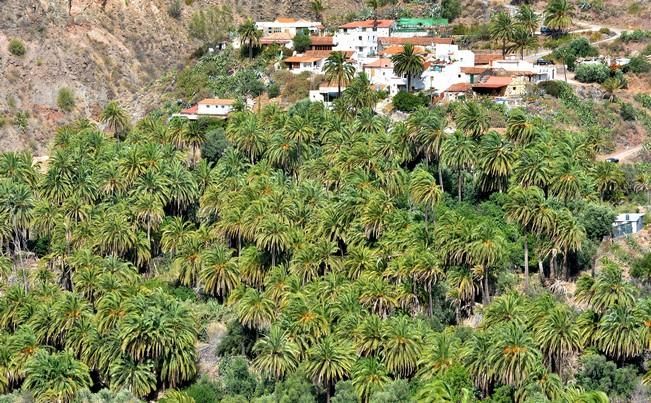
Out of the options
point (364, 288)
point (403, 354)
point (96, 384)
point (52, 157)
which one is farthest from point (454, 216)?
point (52, 157)

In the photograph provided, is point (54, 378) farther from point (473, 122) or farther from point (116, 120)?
point (116, 120)

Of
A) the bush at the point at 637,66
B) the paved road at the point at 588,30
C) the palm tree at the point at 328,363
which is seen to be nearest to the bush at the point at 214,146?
the paved road at the point at 588,30

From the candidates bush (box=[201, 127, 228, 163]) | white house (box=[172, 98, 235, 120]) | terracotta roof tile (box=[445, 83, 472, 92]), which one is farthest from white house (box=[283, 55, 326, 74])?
bush (box=[201, 127, 228, 163])

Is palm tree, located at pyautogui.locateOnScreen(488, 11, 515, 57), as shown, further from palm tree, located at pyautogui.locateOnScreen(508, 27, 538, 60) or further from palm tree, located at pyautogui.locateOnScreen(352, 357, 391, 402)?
palm tree, located at pyautogui.locateOnScreen(352, 357, 391, 402)

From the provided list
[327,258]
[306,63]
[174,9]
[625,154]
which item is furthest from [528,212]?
[174,9]

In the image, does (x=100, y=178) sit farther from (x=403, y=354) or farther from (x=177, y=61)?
(x=177, y=61)

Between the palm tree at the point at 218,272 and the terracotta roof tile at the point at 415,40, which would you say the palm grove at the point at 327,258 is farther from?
the terracotta roof tile at the point at 415,40

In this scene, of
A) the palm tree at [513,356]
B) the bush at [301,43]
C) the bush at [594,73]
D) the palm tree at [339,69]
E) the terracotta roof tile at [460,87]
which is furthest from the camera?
the bush at [301,43]
